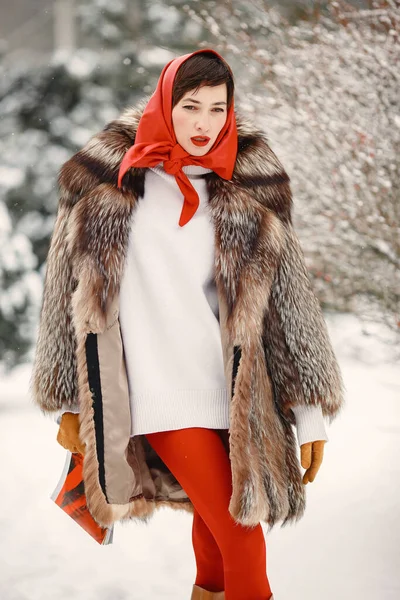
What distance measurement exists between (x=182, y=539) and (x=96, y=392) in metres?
1.48

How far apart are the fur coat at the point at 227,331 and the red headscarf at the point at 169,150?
0.06 meters

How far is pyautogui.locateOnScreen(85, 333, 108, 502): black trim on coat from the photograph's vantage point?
192 centimetres

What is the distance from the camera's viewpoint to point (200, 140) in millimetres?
1970

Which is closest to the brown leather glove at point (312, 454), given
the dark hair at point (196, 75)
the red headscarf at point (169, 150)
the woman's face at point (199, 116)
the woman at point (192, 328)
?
the woman at point (192, 328)

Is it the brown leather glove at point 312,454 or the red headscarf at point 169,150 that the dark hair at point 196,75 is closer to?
the red headscarf at point 169,150

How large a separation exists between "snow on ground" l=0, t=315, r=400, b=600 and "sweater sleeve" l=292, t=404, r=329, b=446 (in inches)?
28.1

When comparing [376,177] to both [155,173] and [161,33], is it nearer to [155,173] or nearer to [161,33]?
[161,33]

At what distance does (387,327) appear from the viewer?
5453 millimetres

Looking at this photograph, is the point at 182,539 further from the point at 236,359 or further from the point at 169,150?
the point at 169,150

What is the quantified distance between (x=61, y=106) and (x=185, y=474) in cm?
379

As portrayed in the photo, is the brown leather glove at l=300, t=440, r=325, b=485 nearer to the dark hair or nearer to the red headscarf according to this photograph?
the red headscarf

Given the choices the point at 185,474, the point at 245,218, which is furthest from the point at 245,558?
the point at 245,218

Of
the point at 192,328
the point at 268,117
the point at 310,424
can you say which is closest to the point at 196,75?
the point at 192,328

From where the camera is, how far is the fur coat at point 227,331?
75.5 inches
